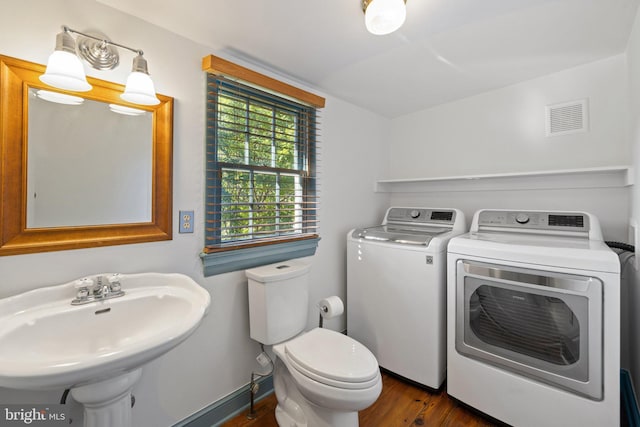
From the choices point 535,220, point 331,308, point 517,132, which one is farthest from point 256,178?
point 517,132

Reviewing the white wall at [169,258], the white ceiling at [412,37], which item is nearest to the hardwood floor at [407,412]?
the white wall at [169,258]

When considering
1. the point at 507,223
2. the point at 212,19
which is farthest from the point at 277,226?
the point at 507,223

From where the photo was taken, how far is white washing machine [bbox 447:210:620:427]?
4.42 ft

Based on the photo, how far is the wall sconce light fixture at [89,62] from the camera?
1029mm

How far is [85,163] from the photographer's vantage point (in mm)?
1239

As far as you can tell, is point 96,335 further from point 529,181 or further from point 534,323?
point 529,181

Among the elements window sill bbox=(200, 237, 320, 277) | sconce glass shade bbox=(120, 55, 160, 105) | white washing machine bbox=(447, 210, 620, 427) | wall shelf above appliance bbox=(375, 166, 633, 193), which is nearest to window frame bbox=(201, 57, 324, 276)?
window sill bbox=(200, 237, 320, 277)

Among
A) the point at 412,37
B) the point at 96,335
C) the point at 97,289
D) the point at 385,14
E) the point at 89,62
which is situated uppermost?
the point at 412,37

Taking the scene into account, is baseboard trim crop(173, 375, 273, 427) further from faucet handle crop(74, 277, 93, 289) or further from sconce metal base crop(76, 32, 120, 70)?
sconce metal base crop(76, 32, 120, 70)

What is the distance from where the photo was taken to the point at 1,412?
104 cm

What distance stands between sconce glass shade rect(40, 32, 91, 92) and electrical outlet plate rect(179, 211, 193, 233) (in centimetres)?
68

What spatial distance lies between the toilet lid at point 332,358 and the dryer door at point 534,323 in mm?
720

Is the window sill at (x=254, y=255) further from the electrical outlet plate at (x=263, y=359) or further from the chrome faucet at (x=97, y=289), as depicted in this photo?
the electrical outlet plate at (x=263, y=359)

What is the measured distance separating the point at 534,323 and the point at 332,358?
43.8 inches
